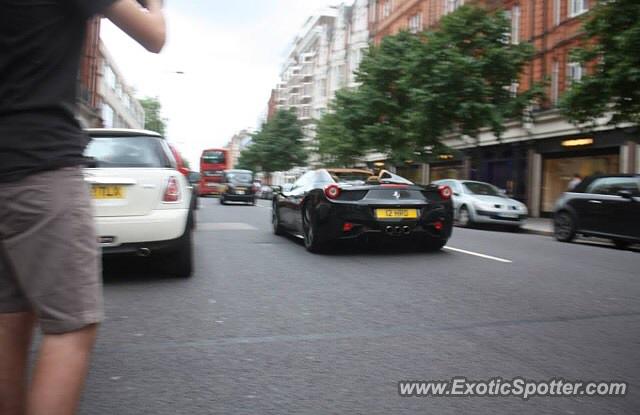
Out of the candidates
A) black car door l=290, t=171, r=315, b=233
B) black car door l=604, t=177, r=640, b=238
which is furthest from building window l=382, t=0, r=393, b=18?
black car door l=290, t=171, r=315, b=233

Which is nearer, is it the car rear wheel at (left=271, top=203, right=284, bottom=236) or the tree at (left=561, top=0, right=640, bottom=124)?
the car rear wheel at (left=271, top=203, right=284, bottom=236)

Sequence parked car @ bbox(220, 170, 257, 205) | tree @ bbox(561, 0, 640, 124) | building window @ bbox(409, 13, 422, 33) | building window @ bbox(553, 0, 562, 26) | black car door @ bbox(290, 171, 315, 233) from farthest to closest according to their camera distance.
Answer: building window @ bbox(409, 13, 422, 33), parked car @ bbox(220, 170, 257, 205), building window @ bbox(553, 0, 562, 26), tree @ bbox(561, 0, 640, 124), black car door @ bbox(290, 171, 315, 233)

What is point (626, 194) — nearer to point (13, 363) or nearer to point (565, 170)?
point (13, 363)

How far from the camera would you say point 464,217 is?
17.1 meters

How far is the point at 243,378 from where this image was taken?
3023 mm

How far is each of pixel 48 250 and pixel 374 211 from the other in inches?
255

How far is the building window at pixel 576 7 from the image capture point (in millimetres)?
23562

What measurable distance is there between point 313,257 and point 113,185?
315 centimetres

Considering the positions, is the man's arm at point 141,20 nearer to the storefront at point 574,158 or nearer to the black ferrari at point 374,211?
the black ferrari at point 374,211

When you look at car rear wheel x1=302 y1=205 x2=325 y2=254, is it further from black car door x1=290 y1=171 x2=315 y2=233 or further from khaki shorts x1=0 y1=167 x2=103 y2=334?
khaki shorts x1=0 y1=167 x2=103 y2=334

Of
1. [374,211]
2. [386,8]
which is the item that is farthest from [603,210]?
[386,8]

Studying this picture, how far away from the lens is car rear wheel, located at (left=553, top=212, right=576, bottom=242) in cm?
1255

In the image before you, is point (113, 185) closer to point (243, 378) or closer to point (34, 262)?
point (243, 378)

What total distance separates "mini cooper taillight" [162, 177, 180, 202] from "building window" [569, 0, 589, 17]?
884 inches
